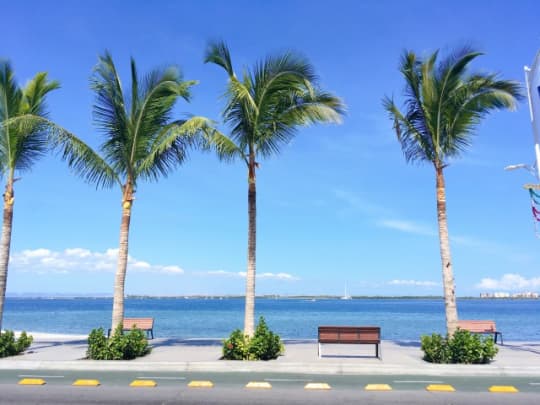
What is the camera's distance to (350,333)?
12.5 meters

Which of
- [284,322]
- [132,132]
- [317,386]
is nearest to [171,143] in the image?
[132,132]

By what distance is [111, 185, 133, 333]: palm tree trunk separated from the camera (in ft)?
41.0

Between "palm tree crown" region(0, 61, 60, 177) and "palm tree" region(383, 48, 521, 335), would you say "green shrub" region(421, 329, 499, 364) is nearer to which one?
"palm tree" region(383, 48, 521, 335)

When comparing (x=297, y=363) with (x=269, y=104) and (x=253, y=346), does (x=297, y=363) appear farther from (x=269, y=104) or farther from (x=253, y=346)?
(x=269, y=104)

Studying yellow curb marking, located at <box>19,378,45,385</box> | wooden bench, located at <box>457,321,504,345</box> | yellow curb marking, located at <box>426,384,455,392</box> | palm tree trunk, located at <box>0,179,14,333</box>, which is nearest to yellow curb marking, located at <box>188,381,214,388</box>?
yellow curb marking, located at <box>19,378,45,385</box>

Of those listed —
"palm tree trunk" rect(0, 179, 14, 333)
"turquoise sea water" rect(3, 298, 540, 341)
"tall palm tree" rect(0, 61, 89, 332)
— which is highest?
"tall palm tree" rect(0, 61, 89, 332)

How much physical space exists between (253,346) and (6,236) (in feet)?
25.7

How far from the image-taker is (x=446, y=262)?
41.6 ft

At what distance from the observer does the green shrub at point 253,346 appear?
11.7m

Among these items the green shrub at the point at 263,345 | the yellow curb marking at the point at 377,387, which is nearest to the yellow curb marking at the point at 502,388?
the yellow curb marking at the point at 377,387

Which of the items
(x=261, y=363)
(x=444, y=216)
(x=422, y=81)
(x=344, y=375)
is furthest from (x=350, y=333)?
(x=422, y=81)

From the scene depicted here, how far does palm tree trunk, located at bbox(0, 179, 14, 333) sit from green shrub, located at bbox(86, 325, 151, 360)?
3144mm

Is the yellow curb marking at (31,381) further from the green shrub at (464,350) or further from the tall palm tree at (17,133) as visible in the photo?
the green shrub at (464,350)

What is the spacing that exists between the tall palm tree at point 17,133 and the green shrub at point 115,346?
3026 mm
